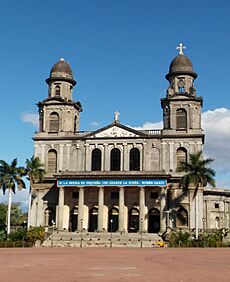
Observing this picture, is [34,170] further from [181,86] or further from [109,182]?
[181,86]

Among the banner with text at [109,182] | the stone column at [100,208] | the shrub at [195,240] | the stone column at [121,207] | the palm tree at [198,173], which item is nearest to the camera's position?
the shrub at [195,240]

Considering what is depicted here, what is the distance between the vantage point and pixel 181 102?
6512cm

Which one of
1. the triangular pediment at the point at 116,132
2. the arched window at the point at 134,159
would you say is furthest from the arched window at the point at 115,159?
the triangular pediment at the point at 116,132

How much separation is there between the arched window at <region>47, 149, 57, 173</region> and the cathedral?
0.15 meters

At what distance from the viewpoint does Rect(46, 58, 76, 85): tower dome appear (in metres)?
68.7

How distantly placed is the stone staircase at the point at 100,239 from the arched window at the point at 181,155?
12.5 meters

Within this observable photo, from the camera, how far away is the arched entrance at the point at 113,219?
6203 cm

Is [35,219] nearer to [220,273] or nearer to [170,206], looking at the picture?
[170,206]

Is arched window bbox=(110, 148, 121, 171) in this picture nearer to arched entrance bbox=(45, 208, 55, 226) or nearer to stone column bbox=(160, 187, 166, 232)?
stone column bbox=(160, 187, 166, 232)

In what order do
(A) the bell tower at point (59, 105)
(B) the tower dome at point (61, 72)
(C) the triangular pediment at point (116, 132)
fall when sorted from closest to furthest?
(C) the triangular pediment at point (116, 132)
(A) the bell tower at point (59, 105)
(B) the tower dome at point (61, 72)

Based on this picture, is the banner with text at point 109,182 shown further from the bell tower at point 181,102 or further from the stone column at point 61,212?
the bell tower at point 181,102

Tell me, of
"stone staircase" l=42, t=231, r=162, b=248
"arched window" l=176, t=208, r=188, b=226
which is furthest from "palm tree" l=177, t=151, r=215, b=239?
"stone staircase" l=42, t=231, r=162, b=248

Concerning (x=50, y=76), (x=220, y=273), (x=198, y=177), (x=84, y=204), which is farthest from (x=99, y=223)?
(x=220, y=273)

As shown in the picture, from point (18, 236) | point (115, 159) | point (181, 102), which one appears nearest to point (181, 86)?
point (181, 102)
